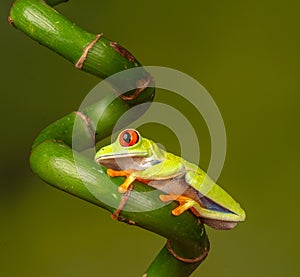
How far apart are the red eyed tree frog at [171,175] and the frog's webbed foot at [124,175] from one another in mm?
13

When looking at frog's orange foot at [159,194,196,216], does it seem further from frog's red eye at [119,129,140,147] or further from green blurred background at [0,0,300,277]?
green blurred background at [0,0,300,277]

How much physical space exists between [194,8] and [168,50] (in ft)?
0.57

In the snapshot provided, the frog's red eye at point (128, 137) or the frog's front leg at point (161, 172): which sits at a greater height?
the frog's red eye at point (128, 137)

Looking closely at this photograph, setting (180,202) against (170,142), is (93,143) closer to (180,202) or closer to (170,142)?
(180,202)

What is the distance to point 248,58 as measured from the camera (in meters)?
2.48

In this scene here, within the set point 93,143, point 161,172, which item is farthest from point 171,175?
point 93,143

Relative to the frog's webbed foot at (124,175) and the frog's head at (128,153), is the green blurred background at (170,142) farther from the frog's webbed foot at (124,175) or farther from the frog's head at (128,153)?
the frog's webbed foot at (124,175)

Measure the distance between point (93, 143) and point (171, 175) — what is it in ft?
0.47

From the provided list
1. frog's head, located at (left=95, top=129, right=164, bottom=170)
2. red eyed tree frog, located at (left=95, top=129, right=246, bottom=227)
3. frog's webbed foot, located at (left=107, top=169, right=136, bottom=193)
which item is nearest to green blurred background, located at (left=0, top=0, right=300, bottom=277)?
red eyed tree frog, located at (left=95, top=129, right=246, bottom=227)

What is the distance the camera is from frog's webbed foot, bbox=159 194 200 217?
1.03m

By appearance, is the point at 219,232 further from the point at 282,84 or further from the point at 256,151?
the point at 282,84

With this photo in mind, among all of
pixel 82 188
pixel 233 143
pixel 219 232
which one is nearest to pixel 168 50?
pixel 233 143

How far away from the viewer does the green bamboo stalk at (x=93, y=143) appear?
101 centimetres

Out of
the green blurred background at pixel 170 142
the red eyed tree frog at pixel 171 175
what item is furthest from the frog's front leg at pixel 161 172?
the green blurred background at pixel 170 142
